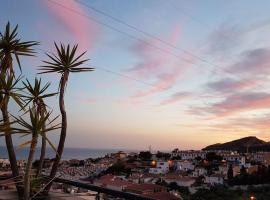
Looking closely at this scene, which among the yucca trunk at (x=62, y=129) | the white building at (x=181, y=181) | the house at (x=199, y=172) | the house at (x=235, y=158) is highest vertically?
the house at (x=235, y=158)

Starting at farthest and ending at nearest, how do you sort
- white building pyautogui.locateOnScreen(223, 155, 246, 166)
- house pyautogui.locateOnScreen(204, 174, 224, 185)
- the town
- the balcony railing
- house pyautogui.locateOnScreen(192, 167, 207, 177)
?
white building pyautogui.locateOnScreen(223, 155, 246, 166) → house pyautogui.locateOnScreen(192, 167, 207, 177) → house pyautogui.locateOnScreen(204, 174, 224, 185) → the town → the balcony railing

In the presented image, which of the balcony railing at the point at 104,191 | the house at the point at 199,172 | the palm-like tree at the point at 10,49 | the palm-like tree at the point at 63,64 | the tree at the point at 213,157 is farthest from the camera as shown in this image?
the tree at the point at 213,157

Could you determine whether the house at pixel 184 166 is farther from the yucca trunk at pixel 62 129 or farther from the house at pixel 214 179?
the yucca trunk at pixel 62 129

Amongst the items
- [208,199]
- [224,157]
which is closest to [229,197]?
[208,199]

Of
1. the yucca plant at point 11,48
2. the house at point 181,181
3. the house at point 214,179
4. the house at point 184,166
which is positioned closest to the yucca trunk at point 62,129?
the yucca plant at point 11,48

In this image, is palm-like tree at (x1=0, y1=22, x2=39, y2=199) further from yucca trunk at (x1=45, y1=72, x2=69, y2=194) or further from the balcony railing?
the balcony railing

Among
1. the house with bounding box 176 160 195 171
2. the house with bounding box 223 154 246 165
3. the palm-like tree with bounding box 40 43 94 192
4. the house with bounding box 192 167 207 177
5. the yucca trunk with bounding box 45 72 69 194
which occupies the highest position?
the house with bounding box 223 154 246 165

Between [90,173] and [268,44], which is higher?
Answer: [268,44]

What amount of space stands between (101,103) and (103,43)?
6967mm

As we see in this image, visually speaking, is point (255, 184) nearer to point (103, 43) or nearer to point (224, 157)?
point (224, 157)

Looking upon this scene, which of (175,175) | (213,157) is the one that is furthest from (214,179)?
(213,157)

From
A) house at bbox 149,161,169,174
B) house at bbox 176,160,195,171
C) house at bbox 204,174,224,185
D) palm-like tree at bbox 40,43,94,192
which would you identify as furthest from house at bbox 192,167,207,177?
palm-like tree at bbox 40,43,94,192

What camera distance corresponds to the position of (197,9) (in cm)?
921

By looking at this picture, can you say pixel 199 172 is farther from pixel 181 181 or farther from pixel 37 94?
pixel 37 94
